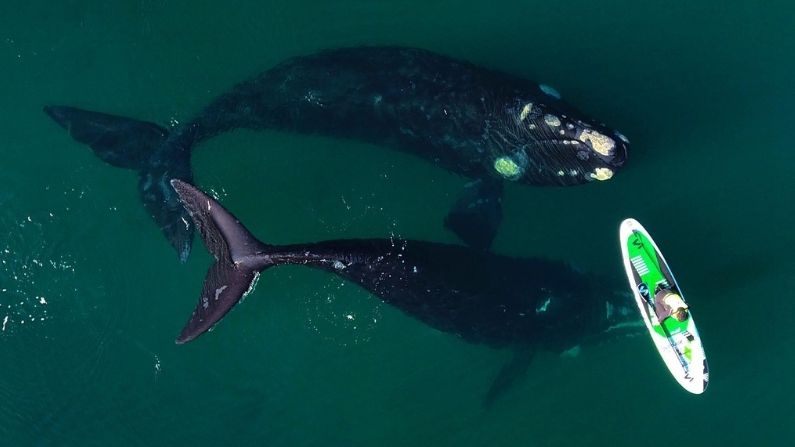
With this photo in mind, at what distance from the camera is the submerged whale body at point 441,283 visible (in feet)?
53.9

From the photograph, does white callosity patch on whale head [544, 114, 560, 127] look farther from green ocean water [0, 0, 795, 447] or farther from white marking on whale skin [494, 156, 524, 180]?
green ocean water [0, 0, 795, 447]

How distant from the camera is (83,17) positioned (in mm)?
21312

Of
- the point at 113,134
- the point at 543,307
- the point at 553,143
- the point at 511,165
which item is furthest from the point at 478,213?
the point at 113,134

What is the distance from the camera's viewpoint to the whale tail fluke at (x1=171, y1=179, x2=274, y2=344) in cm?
1612

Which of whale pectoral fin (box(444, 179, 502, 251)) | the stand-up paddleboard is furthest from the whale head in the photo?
the stand-up paddleboard

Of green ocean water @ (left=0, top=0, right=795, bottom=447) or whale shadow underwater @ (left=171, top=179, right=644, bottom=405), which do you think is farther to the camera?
green ocean water @ (left=0, top=0, right=795, bottom=447)

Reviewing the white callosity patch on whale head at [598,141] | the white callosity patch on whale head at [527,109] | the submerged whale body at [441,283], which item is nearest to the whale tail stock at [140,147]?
the submerged whale body at [441,283]

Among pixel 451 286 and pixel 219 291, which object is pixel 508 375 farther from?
pixel 219 291

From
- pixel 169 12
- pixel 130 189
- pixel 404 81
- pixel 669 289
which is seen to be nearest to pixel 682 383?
pixel 669 289

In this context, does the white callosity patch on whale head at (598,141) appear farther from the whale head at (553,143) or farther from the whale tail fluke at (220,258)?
the whale tail fluke at (220,258)

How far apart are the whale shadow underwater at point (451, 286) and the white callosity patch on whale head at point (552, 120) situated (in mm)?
3325

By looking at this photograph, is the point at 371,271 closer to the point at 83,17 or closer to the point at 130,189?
the point at 130,189

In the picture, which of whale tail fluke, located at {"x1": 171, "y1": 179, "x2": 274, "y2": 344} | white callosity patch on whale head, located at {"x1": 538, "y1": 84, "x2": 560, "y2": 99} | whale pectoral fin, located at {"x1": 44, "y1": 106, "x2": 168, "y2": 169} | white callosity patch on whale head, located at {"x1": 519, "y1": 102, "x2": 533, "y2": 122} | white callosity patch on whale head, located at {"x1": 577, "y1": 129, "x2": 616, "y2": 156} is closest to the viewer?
whale tail fluke, located at {"x1": 171, "y1": 179, "x2": 274, "y2": 344}

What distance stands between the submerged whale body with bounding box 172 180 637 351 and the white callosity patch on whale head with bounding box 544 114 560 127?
333 centimetres
